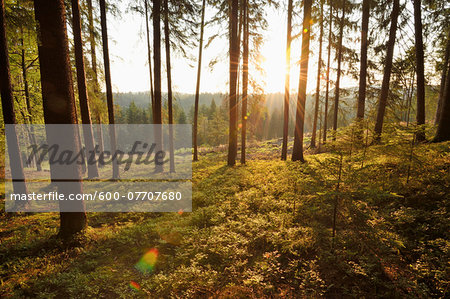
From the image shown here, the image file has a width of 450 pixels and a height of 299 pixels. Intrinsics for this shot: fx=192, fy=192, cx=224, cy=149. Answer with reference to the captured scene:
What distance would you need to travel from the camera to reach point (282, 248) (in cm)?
441

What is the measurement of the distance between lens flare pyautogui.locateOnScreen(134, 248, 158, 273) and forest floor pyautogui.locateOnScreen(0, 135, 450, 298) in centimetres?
3

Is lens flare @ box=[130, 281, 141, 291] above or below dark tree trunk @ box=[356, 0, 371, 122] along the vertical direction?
below

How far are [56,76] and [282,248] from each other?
6.98 meters

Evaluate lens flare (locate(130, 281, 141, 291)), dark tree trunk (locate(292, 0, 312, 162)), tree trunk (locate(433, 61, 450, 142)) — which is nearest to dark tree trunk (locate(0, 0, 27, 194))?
lens flare (locate(130, 281, 141, 291))

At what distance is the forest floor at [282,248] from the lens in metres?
3.48

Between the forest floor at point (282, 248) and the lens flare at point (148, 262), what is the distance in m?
0.03

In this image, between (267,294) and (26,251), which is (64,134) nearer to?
(26,251)

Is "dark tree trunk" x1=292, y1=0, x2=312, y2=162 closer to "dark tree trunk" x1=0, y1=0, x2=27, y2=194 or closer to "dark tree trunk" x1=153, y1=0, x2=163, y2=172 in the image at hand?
"dark tree trunk" x1=153, y1=0, x2=163, y2=172

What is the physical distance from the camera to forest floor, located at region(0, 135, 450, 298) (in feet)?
11.4

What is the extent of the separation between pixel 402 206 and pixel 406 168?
2.21 metres

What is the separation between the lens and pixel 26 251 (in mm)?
5168

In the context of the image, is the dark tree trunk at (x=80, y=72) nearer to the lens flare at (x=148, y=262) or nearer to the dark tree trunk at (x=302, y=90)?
the lens flare at (x=148, y=262)

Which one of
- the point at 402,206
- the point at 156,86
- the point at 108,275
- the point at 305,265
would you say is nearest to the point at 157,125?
the point at 156,86

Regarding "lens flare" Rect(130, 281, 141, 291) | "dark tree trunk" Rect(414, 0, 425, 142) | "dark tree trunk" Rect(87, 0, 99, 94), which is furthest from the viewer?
"dark tree trunk" Rect(87, 0, 99, 94)
